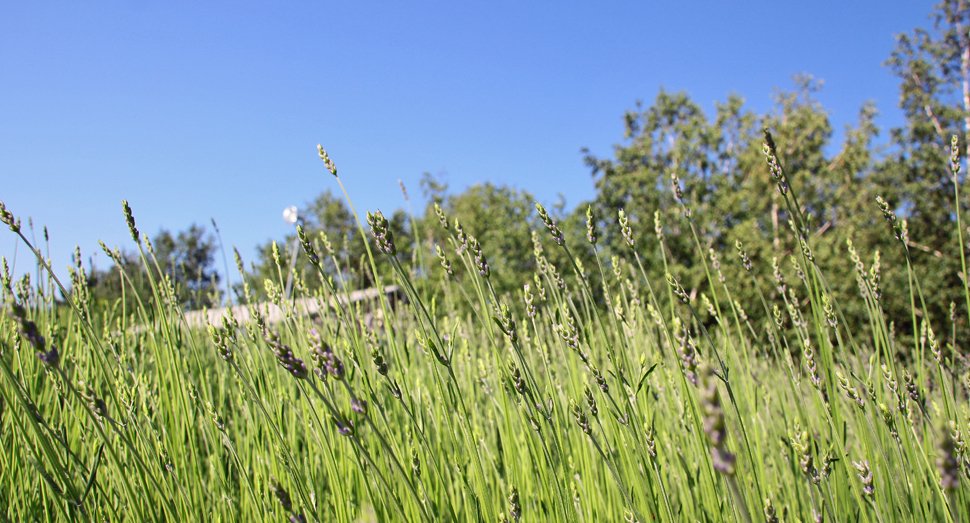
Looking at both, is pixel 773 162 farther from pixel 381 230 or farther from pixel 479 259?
pixel 381 230

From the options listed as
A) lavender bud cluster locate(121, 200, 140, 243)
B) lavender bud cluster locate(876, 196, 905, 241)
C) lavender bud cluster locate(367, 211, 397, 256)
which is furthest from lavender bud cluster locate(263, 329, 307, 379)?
lavender bud cluster locate(876, 196, 905, 241)

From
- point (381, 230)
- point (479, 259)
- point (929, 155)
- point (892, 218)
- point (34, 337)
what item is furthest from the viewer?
point (929, 155)

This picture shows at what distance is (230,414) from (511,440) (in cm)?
168

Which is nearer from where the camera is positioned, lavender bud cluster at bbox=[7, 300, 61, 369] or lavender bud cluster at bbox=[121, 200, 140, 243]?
lavender bud cluster at bbox=[7, 300, 61, 369]

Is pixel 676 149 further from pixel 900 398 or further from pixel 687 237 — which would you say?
pixel 900 398

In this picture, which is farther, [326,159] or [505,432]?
[505,432]

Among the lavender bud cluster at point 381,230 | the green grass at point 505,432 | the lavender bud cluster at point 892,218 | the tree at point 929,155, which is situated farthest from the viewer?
the tree at point 929,155

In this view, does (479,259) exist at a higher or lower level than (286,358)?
higher

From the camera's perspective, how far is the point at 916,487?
119 centimetres

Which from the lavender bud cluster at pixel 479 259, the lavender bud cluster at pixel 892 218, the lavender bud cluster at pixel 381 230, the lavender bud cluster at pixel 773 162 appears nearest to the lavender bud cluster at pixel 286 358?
the lavender bud cluster at pixel 381 230

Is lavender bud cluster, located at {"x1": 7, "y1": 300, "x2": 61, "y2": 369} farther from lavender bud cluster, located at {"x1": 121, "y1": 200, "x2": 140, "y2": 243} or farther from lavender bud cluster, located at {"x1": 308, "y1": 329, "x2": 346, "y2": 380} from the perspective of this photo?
lavender bud cluster, located at {"x1": 121, "y1": 200, "x2": 140, "y2": 243}

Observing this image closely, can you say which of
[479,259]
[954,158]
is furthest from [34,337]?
[954,158]

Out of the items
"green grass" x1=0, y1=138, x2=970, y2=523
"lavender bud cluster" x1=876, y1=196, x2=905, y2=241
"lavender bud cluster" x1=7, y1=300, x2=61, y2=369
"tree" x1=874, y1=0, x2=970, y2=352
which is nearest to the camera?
"lavender bud cluster" x1=7, y1=300, x2=61, y2=369

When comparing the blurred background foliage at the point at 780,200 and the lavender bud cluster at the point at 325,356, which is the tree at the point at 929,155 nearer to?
the blurred background foliage at the point at 780,200
